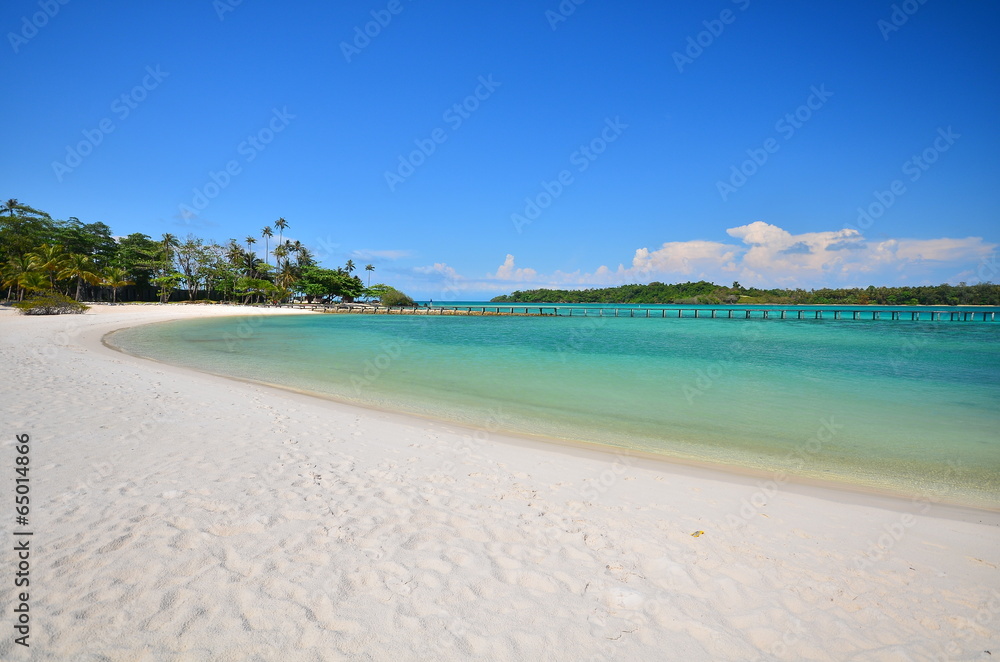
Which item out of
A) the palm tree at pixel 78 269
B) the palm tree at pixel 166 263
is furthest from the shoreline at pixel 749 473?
the palm tree at pixel 166 263

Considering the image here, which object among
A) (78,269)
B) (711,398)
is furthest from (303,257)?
(711,398)

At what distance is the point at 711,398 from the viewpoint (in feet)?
37.7

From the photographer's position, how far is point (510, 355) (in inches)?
815

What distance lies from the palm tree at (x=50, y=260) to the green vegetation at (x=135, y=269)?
7 centimetres

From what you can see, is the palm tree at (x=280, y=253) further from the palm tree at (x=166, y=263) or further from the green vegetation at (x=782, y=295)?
the green vegetation at (x=782, y=295)

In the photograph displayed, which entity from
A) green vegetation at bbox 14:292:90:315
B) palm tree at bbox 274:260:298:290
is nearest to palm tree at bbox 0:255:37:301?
green vegetation at bbox 14:292:90:315

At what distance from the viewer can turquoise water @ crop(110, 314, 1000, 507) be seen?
22.9ft

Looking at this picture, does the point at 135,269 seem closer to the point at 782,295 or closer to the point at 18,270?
the point at 18,270

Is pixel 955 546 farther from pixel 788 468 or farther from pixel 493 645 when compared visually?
pixel 493 645

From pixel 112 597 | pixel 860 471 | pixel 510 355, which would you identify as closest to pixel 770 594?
pixel 112 597

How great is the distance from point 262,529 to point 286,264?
83.4 metres

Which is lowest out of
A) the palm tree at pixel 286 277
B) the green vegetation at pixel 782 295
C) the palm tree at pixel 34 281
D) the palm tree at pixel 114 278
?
the palm tree at pixel 34 281

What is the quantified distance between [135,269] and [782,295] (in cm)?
18332

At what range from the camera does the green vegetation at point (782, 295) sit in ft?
365
